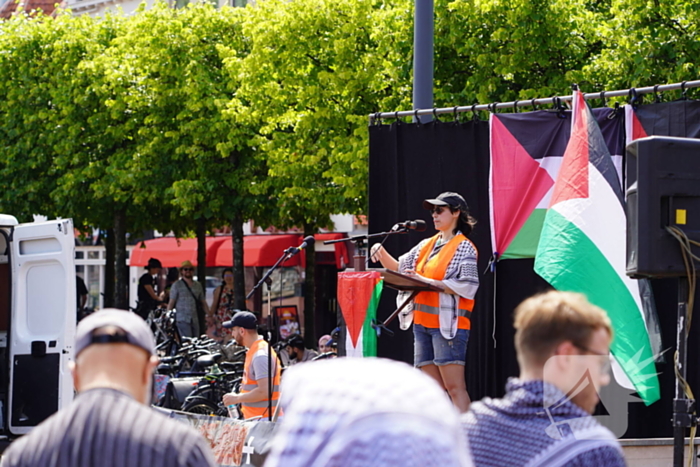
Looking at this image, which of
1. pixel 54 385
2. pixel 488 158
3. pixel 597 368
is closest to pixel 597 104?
pixel 488 158

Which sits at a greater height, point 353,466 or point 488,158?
point 488,158

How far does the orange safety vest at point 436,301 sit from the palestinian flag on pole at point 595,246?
23.8 inches

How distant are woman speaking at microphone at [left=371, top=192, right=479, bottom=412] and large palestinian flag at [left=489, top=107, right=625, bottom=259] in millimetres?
1177

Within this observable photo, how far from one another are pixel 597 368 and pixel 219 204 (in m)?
18.6

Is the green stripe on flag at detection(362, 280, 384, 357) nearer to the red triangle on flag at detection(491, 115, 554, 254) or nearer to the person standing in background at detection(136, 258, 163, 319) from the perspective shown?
the red triangle on flag at detection(491, 115, 554, 254)

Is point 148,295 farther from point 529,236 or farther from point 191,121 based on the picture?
point 529,236

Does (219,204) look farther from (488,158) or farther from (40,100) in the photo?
(488,158)

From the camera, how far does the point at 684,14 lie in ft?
44.8

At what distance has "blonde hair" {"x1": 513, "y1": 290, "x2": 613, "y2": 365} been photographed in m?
2.76

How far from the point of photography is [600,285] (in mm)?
7473

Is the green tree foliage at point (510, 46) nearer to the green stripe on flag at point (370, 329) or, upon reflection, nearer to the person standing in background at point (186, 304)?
the person standing in background at point (186, 304)

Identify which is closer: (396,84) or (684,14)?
(684,14)

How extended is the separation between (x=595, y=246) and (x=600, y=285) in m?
0.31

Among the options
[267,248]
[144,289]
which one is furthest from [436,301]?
[267,248]
